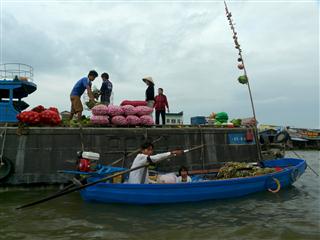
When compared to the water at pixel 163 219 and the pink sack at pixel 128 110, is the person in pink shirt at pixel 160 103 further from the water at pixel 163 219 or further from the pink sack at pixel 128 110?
the water at pixel 163 219

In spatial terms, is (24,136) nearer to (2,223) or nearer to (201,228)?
(2,223)

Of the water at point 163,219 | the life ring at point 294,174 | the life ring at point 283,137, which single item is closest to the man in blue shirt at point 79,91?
the water at point 163,219

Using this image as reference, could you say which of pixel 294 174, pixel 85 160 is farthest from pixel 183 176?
pixel 294 174

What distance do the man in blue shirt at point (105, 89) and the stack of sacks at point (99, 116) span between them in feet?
4.75

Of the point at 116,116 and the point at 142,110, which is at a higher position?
the point at 142,110

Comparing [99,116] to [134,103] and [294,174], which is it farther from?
[294,174]

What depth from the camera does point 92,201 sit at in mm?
9500

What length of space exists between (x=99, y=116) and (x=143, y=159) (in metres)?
3.91

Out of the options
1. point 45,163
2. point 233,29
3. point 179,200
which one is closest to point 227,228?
point 179,200

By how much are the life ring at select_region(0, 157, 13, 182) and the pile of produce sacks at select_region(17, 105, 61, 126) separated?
1369 mm

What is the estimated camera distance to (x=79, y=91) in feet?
42.1

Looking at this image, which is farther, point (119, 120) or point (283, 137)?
point (283, 137)

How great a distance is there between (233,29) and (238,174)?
23.8ft

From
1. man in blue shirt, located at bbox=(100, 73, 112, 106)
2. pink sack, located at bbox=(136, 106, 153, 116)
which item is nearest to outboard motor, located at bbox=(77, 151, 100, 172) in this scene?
pink sack, located at bbox=(136, 106, 153, 116)
